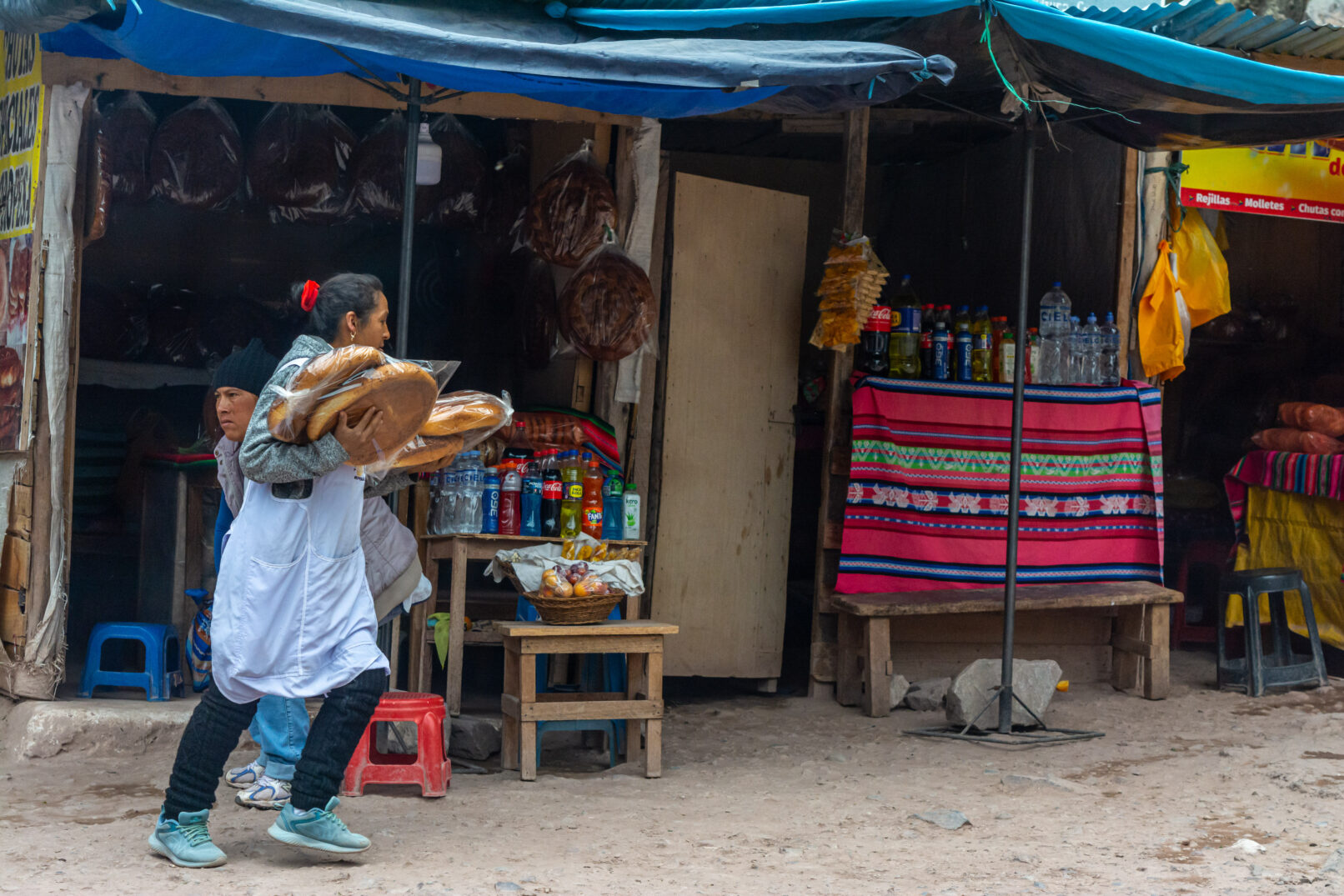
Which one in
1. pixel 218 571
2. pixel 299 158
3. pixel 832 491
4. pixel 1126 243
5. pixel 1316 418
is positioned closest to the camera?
pixel 218 571

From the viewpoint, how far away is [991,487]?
6.48 metres

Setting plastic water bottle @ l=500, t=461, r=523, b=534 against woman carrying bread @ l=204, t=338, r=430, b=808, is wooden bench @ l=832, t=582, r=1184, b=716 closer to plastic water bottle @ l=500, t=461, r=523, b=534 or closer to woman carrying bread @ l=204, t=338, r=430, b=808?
plastic water bottle @ l=500, t=461, r=523, b=534

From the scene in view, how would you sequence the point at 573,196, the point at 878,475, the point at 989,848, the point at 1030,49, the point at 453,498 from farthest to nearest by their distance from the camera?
the point at 878,475, the point at 573,196, the point at 453,498, the point at 1030,49, the point at 989,848

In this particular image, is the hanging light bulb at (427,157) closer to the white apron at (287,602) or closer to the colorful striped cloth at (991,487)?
the white apron at (287,602)

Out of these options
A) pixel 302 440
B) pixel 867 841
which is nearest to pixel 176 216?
pixel 302 440

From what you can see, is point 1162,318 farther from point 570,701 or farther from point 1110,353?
point 570,701

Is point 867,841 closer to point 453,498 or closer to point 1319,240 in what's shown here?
point 453,498

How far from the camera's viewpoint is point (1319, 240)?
8812 millimetres

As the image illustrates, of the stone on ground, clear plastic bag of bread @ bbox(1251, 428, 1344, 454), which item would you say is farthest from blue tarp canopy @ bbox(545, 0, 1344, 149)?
the stone on ground

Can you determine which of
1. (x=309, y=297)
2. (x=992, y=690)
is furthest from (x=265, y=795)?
(x=992, y=690)

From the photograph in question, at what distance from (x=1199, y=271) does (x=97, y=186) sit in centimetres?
522

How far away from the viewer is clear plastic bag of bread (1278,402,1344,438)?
7.03 metres

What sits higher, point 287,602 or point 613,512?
point 613,512

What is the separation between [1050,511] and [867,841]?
2799mm
